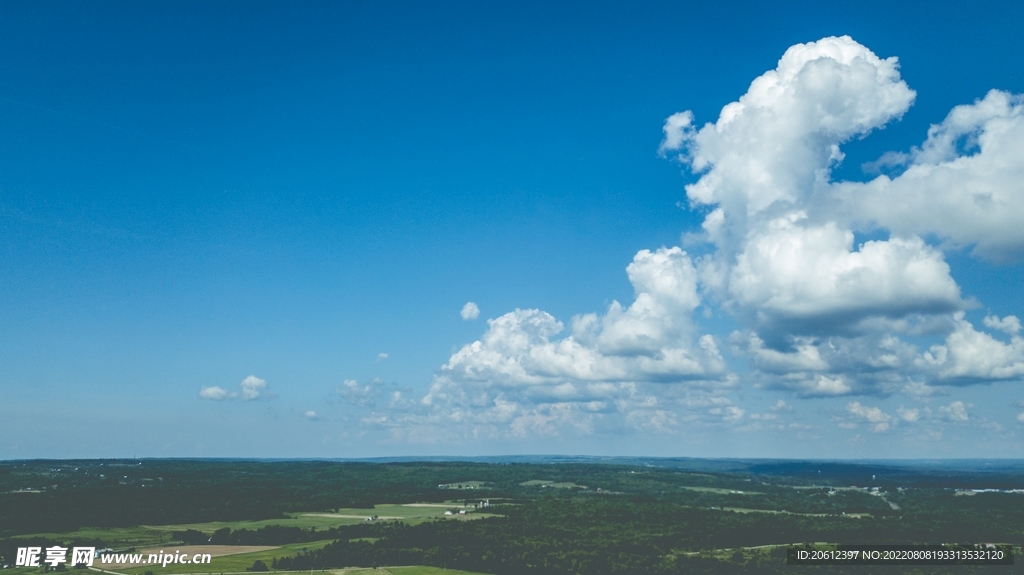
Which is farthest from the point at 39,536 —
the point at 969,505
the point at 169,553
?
the point at 969,505

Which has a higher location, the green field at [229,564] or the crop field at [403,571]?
the green field at [229,564]

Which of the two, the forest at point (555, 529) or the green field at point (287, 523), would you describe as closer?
the forest at point (555, 529)

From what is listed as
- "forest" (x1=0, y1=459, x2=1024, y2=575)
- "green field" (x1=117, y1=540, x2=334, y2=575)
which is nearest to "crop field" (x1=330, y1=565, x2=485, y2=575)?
"forest" (x1=0, y1=459, x2=1024, y2=575)

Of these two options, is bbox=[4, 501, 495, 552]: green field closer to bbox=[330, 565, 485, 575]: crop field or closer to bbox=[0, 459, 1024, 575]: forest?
bbox=[0, 459, 1024, 575]: forest

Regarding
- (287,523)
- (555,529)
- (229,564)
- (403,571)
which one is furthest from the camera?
(287,523)

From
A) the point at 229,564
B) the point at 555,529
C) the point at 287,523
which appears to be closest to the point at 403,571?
the point at 229,564

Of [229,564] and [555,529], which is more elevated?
[229,564]

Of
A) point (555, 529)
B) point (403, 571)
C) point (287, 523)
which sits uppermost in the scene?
point (403, 571)

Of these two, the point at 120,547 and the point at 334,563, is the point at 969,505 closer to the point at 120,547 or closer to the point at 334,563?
the point at 334,563

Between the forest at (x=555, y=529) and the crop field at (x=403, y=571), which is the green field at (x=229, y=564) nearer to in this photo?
→ the forest at (x=555, y=529)

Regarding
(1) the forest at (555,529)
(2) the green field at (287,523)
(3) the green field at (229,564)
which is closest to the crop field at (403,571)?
(1) the forest at (555,529)

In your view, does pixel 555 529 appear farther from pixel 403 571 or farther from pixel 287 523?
pixel 287 523
